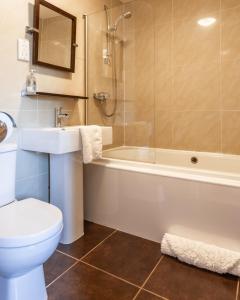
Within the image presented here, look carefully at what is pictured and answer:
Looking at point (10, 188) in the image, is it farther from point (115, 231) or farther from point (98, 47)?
point (98, 47)

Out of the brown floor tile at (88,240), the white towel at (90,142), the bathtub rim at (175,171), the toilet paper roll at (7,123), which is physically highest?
the toilet paper roll at (7,123)

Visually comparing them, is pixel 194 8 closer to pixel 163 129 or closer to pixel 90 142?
pixel 163 129

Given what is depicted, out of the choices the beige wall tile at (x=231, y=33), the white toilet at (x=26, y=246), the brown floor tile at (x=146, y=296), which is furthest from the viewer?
the beige wall tile at (x=231, y=33)

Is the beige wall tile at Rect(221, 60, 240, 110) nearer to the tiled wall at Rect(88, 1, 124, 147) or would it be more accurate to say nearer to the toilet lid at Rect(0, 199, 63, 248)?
the tiled wall at Rect(88, 1, 124, 147)

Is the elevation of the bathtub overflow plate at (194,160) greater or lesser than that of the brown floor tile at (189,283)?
greater

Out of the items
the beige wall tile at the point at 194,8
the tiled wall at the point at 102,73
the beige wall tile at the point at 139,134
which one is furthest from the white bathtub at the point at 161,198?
the beige wall tile at the point at 194,8

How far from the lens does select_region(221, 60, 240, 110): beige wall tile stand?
236cm

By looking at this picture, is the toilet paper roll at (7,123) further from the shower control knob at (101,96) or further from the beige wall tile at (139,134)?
the beige wall tile at (139,134)

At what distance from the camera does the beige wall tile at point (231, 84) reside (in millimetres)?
2361

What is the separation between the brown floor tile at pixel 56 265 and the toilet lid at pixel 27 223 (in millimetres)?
448

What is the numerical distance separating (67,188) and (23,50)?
3.46 feet

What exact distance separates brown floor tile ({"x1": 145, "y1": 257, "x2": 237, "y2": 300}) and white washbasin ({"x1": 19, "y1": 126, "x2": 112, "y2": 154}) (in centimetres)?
99

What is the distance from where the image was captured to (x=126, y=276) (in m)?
1.46

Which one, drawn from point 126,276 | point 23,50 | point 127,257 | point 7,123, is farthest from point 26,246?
point 23,50
